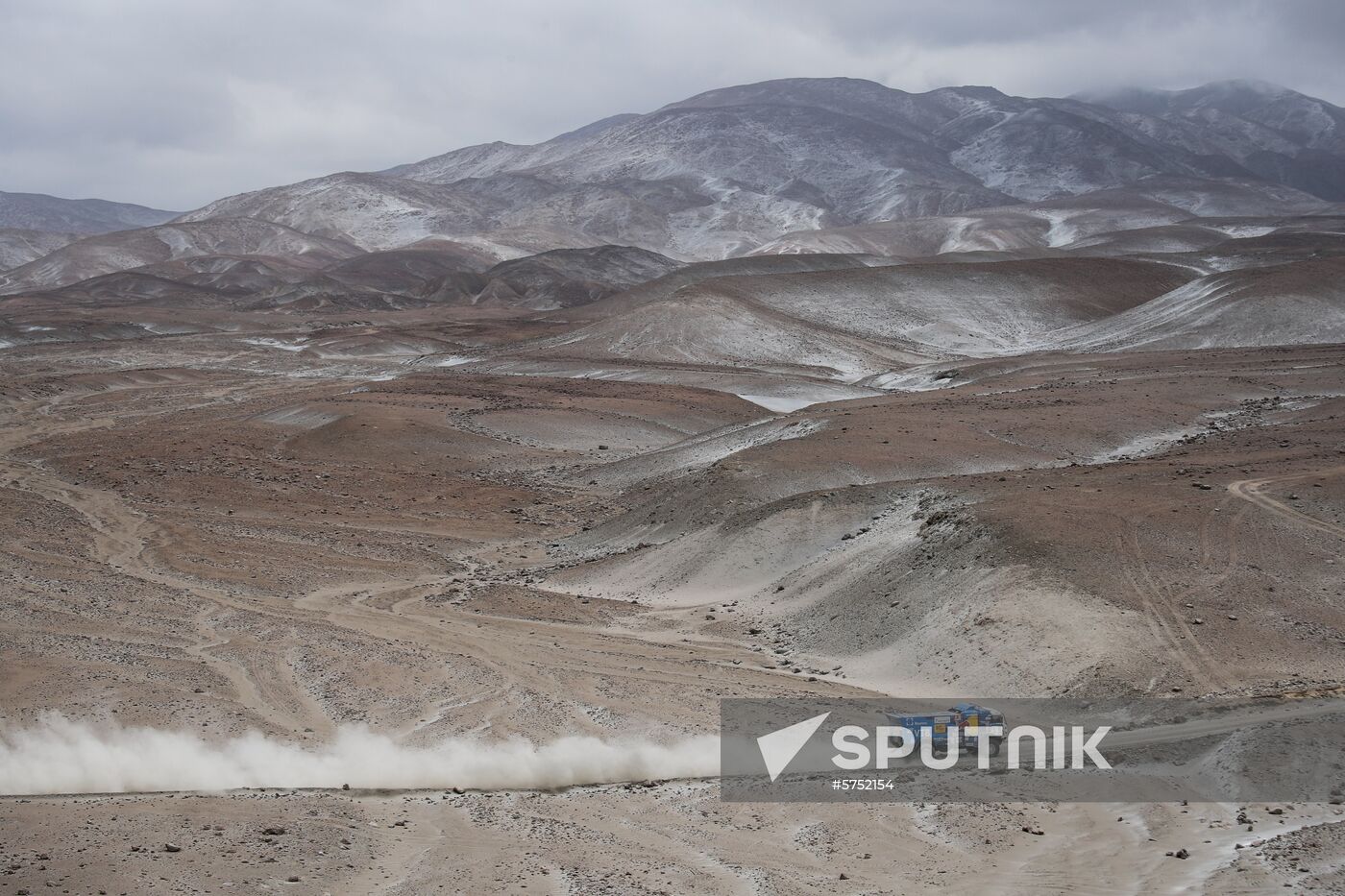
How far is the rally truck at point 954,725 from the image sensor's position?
16.3 meters

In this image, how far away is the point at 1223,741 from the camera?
50.9ft

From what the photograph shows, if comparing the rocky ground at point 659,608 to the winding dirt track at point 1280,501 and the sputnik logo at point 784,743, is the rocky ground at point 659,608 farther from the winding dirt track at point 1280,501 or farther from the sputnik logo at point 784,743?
the sputnik logo at point 784,743

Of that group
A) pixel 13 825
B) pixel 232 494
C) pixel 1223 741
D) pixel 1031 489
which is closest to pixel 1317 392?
pixel 1031 489

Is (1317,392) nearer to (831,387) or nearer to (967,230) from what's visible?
(831,387)

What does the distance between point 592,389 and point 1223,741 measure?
4937 cm

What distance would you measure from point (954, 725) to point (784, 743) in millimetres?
2341

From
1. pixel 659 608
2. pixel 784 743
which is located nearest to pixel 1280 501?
pixel 659 608

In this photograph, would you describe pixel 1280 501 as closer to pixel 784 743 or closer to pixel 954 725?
pixel 954 725

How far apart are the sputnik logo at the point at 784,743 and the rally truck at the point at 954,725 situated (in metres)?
1.29

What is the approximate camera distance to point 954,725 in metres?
16.4

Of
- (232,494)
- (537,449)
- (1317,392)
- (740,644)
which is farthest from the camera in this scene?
(537,449)

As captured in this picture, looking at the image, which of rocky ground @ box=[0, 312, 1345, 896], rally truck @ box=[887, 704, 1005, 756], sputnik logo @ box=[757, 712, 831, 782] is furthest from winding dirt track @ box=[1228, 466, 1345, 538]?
sputnik logo @ box=[757, 712, 831, 782]

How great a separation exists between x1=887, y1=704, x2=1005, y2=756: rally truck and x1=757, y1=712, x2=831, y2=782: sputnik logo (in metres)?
1.29

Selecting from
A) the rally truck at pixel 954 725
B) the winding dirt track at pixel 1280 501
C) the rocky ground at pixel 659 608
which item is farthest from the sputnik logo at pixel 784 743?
the winding dirt track at pixel 1280 501
